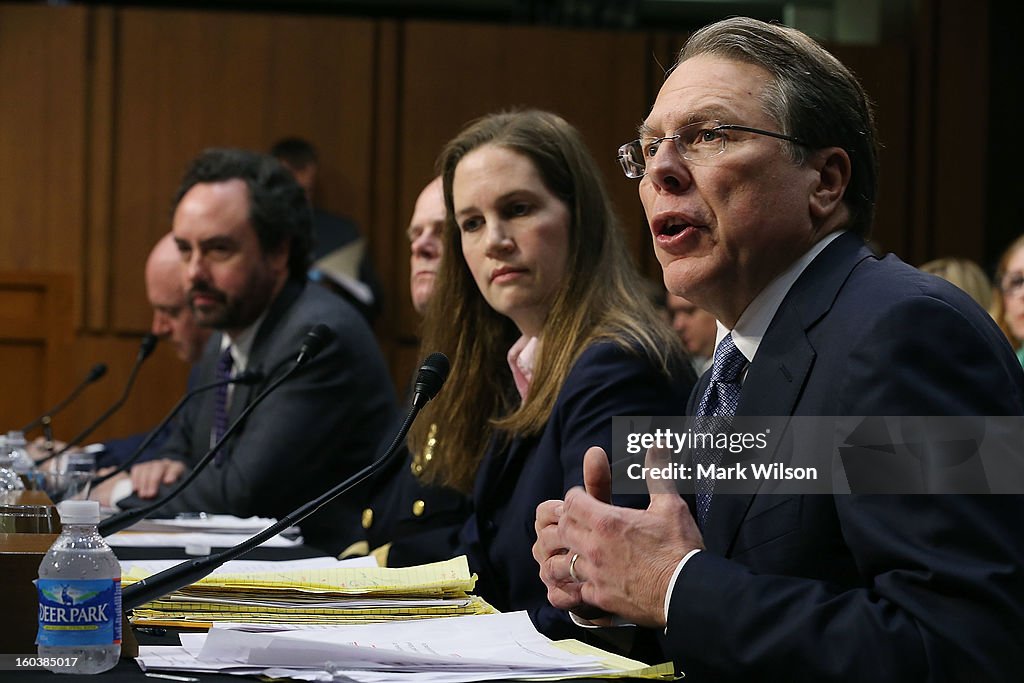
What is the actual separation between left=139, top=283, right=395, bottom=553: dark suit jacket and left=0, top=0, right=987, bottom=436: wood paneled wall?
289 cm

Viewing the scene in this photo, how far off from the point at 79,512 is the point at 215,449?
75 cm

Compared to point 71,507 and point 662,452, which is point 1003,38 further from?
point 71,507

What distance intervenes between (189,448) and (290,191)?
0.86m

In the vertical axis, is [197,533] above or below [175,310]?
below

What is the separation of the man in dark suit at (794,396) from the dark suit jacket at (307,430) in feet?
5.44

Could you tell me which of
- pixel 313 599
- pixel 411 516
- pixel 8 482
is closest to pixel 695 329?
pixel 411 516

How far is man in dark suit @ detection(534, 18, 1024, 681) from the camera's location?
129cm

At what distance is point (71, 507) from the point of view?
4.56 feet

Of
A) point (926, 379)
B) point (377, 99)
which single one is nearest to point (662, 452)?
point (926, 379)

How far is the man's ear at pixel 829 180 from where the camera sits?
65.8 inches

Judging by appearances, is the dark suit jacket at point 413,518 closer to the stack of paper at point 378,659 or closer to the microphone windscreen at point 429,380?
the microphone windscreen at point 429,380

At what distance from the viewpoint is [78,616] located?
1324mm

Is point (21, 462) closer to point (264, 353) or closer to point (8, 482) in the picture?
point (8, 482)

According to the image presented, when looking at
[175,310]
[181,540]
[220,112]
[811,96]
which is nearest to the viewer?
[811,96]
